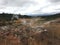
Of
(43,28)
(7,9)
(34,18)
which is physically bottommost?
(43,28)

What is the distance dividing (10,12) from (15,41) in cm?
70

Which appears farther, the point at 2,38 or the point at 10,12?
the point at 10,12

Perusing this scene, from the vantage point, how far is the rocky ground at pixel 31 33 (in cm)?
267

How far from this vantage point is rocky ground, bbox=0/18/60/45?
8.77ft

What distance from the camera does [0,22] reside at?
273 cm

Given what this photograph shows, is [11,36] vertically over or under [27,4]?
under

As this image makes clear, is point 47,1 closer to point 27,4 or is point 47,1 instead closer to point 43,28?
point 27,4

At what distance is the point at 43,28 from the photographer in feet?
9.11

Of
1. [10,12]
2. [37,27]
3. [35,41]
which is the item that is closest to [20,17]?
[10,12]

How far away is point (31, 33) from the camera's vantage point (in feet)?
8.96

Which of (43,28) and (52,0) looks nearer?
(43,28)

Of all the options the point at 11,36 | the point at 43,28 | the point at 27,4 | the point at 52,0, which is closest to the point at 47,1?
the point at 52,0

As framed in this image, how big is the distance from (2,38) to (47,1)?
136 centimetres

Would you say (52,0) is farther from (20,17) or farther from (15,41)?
(15,41)
